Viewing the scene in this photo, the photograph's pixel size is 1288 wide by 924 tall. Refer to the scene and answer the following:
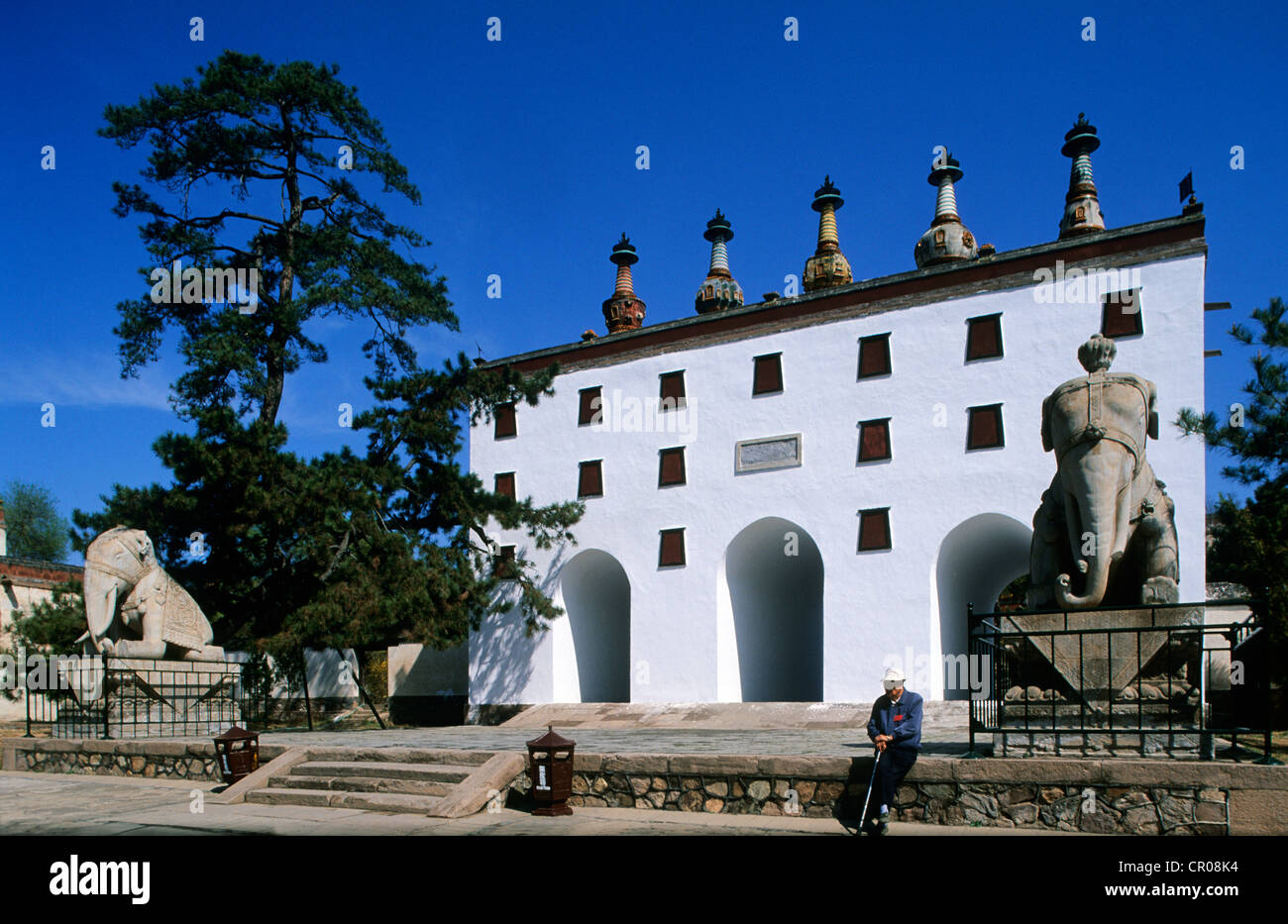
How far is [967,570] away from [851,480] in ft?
10.7

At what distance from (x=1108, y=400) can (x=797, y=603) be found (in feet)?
60.9

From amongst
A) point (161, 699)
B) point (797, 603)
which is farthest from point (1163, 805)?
point (797, 603)

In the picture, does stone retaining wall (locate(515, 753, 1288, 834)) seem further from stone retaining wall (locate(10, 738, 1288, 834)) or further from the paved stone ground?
the paved stone ground

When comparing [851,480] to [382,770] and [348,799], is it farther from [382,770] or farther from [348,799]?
[348,799]

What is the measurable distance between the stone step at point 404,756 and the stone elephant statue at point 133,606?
4.37m

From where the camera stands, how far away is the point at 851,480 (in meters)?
21.8

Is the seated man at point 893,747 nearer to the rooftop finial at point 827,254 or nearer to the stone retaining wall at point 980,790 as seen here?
the stone retaining wall at point 980,790

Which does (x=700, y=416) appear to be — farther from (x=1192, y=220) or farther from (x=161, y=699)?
(x=161, y=699)

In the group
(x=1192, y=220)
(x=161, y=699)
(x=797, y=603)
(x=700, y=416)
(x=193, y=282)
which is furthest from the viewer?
(x=797, y=603)

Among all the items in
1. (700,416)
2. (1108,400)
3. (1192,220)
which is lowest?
(1108,400)

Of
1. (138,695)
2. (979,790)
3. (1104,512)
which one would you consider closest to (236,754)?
(138,695)

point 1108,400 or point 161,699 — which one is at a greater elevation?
point 1108,400

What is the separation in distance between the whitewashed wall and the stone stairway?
12556 mm
